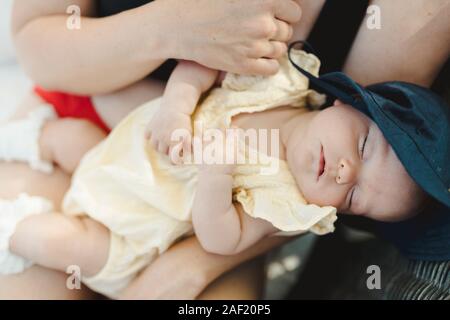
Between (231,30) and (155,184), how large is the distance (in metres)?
0.30

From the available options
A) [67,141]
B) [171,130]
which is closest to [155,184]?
[171,130]

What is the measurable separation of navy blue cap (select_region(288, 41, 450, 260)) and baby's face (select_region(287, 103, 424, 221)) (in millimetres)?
33

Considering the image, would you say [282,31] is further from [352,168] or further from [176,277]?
[176,277]

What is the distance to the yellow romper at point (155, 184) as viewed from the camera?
85 cm

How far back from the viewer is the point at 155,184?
0.88m

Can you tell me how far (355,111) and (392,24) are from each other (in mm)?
153

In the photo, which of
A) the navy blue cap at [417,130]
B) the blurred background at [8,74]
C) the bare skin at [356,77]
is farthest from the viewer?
the blurred background at [8,74]

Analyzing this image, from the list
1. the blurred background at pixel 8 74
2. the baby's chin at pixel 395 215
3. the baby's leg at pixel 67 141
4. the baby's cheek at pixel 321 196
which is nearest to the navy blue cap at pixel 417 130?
the baby's chin at pixel 395 215

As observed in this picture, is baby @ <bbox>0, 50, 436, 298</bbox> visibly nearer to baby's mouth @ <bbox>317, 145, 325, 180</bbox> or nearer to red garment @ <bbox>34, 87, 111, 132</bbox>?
baby's mouth @ <bbox>317, 145, 325, 180</bbox>

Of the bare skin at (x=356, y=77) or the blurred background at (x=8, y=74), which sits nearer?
the bare skin at (x=356, y=77)

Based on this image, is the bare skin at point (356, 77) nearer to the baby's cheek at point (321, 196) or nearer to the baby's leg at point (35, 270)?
the baby's leg at point (35, 270)

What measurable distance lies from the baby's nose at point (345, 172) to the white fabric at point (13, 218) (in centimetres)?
55

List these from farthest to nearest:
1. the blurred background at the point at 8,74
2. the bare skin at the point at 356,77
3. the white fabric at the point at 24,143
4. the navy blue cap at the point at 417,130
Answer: the blurred background at the point at 8,74 → the white fabric at the point at 24,143 → the bare skin at the point at 356,77 → the navy blue cap at the point at 417,130

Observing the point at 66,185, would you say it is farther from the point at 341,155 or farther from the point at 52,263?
the point at 341,155
